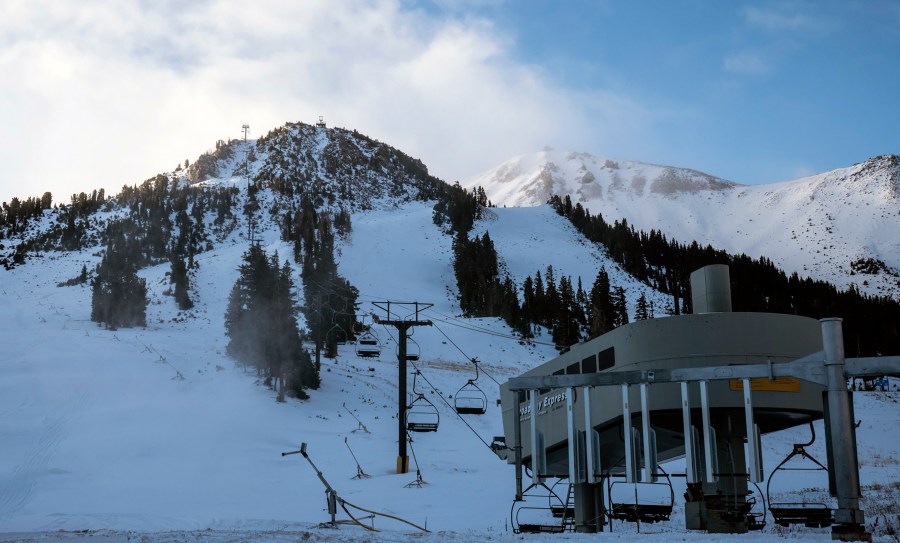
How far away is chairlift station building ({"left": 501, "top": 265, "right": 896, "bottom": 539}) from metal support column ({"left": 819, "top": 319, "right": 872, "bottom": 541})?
2.79ft

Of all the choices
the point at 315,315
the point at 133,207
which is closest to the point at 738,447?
the point at 315,315

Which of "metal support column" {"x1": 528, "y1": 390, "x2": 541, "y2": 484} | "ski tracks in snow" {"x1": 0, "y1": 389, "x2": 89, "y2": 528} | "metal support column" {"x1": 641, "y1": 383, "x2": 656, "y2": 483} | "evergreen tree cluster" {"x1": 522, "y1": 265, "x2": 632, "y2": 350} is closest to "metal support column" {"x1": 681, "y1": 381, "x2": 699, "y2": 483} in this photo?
"metal support column" {"x1": 641, "y1": 383, "x2": 656, "y2": 483}

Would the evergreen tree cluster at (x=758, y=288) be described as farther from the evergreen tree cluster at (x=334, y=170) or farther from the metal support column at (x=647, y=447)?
the metal support column at (x=647, y=447)

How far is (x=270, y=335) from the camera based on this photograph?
53938mm

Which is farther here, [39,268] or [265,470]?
[39,268]

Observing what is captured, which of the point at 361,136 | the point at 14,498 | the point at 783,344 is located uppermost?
the point at 361,136

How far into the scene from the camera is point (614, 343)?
21.6m

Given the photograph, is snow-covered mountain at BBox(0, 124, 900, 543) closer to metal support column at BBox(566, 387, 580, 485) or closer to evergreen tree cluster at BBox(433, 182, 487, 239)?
metal support column at BBox(566, 387, 580, 485)

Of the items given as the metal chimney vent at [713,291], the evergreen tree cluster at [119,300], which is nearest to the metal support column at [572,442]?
the metal chimney vent at [713,291]

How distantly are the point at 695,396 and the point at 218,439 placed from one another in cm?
3140

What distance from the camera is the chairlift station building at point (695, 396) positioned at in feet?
57.8

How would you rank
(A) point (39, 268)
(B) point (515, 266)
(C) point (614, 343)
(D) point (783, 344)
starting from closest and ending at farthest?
1. (D) point (783, 344)
2. (C) point (614, 343)
3. (A) point (39, 268)
4. (B) point (515, 266)

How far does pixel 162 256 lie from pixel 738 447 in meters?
100

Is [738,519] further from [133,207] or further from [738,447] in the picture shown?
[133,207]
